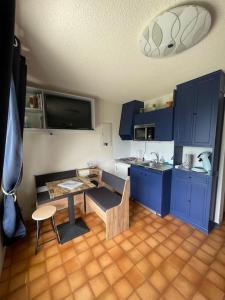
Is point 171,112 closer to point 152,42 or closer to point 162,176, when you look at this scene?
point 162,176

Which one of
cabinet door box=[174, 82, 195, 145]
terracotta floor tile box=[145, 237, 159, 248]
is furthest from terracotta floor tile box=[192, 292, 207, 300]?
cabinet door box=[174, 82, 195, 145]

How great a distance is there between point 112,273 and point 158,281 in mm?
464

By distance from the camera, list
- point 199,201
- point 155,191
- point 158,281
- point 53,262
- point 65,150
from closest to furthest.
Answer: point 158,281 → point 53,262 → point 199,201 → point 155,191 → point 65,150

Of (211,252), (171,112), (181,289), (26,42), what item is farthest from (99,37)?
(211,252)

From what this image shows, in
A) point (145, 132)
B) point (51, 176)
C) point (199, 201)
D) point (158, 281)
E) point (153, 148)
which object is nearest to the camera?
point (158, 281)

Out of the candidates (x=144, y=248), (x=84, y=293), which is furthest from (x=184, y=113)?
(x=84, y=293)

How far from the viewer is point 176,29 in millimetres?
1017

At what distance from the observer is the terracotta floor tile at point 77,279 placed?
4.21 feet

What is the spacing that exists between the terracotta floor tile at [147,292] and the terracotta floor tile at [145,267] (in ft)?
0.32

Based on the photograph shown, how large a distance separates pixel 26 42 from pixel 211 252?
3.13 metres

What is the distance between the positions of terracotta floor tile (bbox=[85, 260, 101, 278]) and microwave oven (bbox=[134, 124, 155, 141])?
2167 millimetres

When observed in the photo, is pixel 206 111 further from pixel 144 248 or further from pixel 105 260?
pixel 105 260

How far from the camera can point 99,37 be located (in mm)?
1222

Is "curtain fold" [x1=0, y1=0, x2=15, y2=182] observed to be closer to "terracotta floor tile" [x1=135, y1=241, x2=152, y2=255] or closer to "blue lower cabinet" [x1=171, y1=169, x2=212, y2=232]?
"terracotta floor tile" [x1=135, y1=241, x2=152, y2=255]
